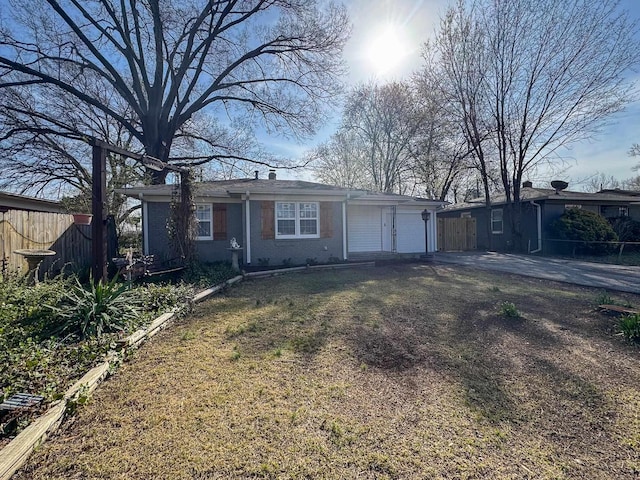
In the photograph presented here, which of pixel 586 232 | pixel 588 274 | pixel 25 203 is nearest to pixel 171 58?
pixel 25 203

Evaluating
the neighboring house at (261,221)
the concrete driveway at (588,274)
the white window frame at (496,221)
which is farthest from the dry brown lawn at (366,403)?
the white window frame at (496,221)

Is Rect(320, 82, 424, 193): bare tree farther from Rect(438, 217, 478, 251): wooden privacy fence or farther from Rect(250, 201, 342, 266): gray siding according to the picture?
Rect(250, 201, 342, 266): gray siding

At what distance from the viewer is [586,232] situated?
47.3 feet

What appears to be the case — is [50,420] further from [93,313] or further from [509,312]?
[509,312]

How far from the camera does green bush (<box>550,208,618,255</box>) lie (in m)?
14.4

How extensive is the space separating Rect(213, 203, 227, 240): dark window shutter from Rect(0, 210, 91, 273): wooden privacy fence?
3857 millimetres

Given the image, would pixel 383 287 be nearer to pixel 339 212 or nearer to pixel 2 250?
pixel 339 212

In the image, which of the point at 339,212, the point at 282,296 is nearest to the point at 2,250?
the point at 282,296

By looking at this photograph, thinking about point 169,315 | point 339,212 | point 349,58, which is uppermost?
point 349,58

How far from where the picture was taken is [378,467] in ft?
6.68

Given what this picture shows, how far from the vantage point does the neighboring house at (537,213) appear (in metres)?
16.2

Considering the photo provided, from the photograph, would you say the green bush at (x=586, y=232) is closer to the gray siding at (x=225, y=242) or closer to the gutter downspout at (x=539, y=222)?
the gutter downspout at (x=539, y=222)

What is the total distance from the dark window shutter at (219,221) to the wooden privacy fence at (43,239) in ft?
12.7

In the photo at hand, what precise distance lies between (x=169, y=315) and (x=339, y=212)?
8.00 meters
